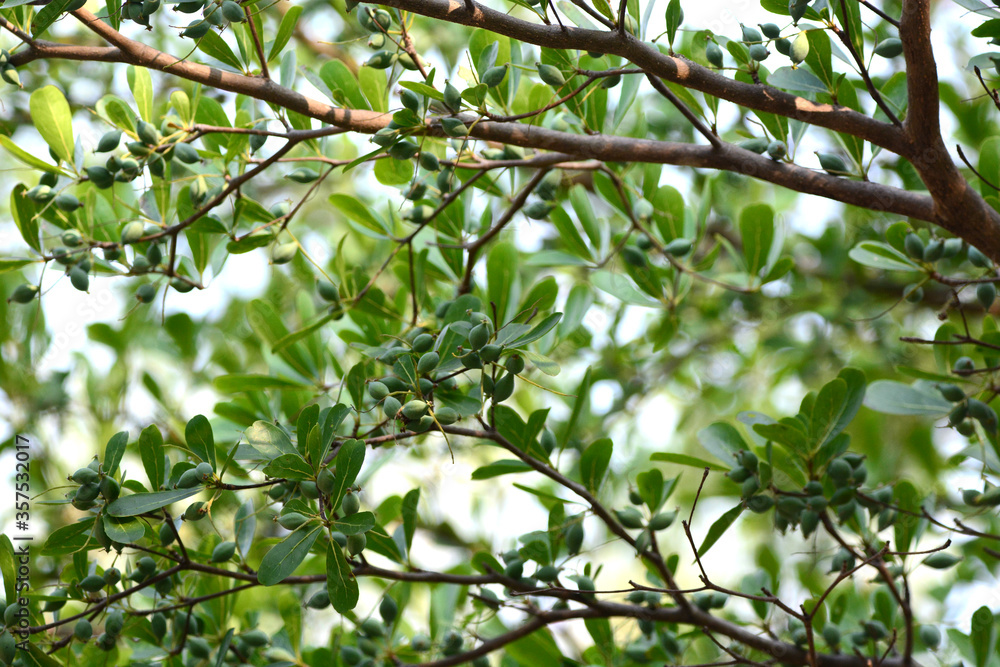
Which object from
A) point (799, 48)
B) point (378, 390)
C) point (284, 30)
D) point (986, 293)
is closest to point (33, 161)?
point (284, 30)

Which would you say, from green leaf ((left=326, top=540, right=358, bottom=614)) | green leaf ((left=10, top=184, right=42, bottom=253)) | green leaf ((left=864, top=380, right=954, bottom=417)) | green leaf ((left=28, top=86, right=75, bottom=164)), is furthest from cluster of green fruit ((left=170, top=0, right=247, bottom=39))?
green leaf ((left=864, top=380, right=954, bottom=417))

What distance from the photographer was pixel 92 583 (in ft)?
3.77

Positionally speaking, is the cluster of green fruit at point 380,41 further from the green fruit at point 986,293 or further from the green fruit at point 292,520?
the green fruit at point 986,293

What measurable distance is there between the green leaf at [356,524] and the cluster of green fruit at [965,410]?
98 centimetres

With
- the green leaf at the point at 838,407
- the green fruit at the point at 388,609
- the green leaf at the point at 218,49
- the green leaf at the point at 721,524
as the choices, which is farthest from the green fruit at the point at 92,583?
the green leaf at the point at 838,407

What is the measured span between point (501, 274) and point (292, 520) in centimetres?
62

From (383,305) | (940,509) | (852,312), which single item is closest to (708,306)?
(852,312)

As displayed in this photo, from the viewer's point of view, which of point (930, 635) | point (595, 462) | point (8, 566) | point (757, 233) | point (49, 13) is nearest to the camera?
point (49, 13)

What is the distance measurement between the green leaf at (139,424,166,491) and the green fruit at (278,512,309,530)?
0.87ft

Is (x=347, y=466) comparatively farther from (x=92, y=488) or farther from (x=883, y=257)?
(x=883, y=257)

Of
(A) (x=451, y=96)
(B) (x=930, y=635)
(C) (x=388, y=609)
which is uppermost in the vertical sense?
(A) (x=451, y=96)

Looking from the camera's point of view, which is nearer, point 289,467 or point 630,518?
point 289,467

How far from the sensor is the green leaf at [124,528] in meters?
1.04

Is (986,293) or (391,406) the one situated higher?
(986,293)
